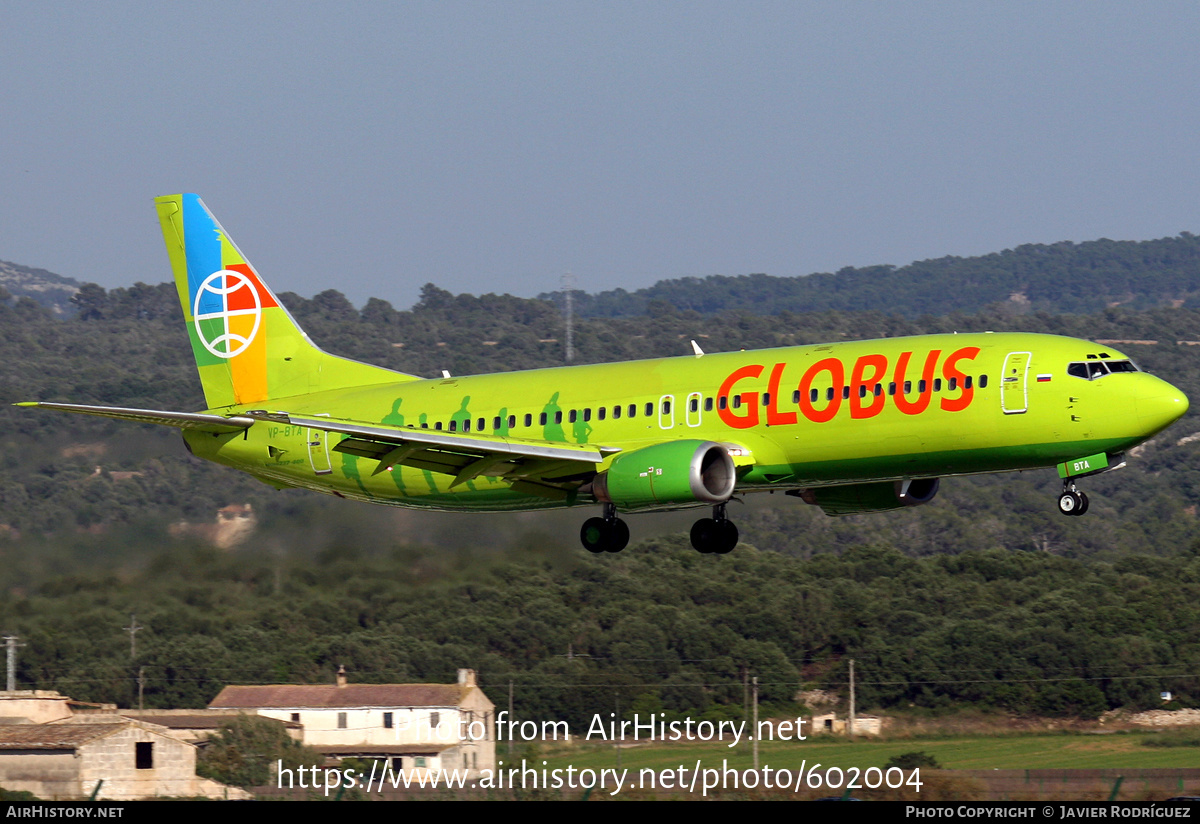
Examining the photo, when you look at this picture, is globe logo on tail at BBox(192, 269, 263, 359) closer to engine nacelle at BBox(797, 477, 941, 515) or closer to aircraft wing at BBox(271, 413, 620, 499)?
aircraft wing at BBox(271, 413, 620, 499)

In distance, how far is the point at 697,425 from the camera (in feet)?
143

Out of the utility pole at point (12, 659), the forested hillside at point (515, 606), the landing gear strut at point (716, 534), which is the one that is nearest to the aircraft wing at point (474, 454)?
the landing gear strut at point (716, 534)

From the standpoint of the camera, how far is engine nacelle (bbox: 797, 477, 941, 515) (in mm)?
46062

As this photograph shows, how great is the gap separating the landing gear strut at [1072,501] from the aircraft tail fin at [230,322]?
20943mm

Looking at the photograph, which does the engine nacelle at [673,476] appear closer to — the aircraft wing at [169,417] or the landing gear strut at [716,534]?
the landing gear strut at [716,534]

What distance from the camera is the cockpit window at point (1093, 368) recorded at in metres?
39.9

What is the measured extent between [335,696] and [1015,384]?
39.7 m

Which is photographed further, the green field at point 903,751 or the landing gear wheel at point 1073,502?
the green field at point 903,751

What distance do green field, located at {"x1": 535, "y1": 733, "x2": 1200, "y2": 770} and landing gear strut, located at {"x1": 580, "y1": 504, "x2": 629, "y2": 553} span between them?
42.2 ft

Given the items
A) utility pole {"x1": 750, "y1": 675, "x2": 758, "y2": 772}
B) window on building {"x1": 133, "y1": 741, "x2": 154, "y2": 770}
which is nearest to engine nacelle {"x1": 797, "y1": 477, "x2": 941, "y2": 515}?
utility pole {"x1": 750, "y1": 675, "x2": 758, "y2": 772}

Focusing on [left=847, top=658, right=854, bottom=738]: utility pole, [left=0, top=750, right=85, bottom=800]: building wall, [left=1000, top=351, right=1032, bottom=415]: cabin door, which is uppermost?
[left=1000, top=351, right=1032, bottom=415]: cabin door

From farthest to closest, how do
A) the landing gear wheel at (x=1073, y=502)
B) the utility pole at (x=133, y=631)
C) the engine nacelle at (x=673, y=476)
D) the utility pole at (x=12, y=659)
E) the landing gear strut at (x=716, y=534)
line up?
the utility pole at (x=12, y=659) < the utility pole at (x=133, y=631) < the landing gear strut at (x=716, y=534) < the engine nacelle at (x=673, y=476) < the landing gear wheel at (x=1073, y=502)

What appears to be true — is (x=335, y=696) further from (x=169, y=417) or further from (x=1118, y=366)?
(x=1118, y=366)
